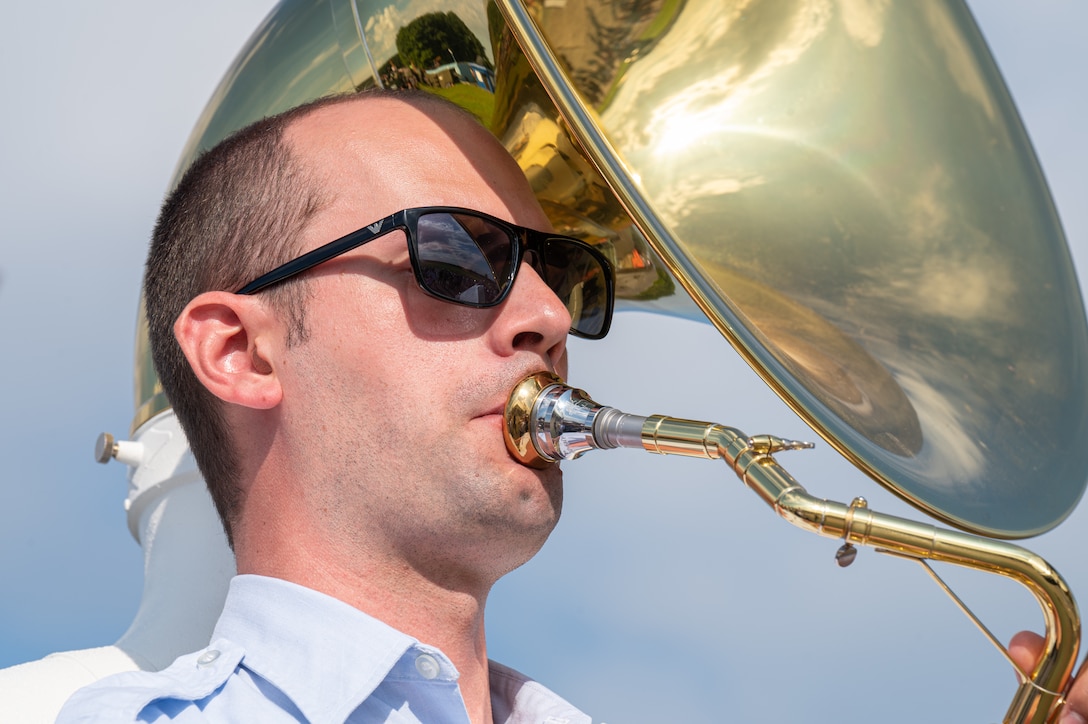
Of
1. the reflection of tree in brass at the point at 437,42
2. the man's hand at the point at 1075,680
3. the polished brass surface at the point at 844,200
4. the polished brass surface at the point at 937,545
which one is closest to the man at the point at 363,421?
the reflection of tree in brass at the point at 437,42

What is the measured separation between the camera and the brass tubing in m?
1.69

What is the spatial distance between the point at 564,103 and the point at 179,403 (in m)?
1.08

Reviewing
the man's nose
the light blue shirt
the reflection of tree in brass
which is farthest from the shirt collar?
the reflection of tree in brass

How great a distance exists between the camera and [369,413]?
2098 mm

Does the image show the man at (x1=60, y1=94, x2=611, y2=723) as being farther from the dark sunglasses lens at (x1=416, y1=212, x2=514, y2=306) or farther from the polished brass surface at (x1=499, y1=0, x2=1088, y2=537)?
the polished brass surface at (x1=499, y1=0, x2=1088, y2=537)

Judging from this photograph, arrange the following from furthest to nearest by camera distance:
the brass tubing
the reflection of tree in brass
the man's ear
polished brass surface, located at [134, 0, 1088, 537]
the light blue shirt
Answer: the reflection of tree in brass < the man's ear < polished brass surface, located at [134, 0, 1088, 537] < the light blue shirt < the brass tubing

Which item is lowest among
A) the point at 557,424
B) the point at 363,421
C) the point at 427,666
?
the point at 427,666

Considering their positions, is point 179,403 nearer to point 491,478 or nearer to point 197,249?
point 197,249

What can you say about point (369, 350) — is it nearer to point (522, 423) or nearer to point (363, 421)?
point (363, 421)

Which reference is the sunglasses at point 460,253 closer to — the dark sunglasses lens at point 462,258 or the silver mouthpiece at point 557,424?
the dark sunglasses lens at point 462,258

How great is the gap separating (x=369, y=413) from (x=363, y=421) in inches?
0.7

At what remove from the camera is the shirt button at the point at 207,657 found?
6.46 ft

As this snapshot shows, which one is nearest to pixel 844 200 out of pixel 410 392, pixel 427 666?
pixel 410 392

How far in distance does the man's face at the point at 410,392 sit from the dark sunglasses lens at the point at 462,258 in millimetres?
29
